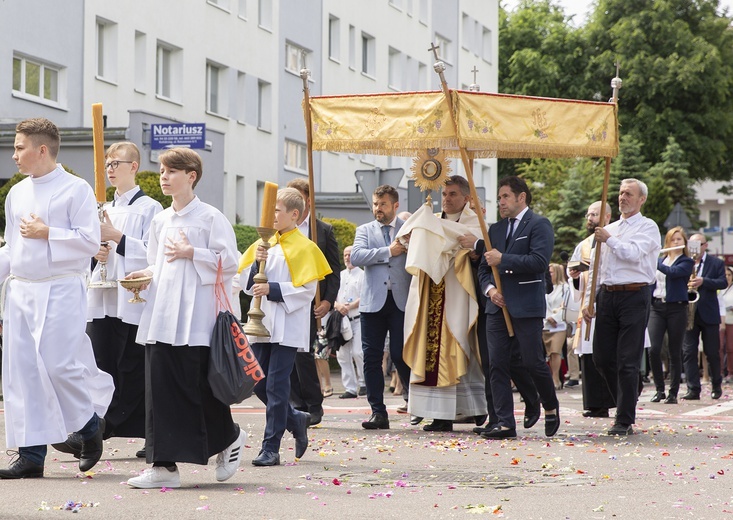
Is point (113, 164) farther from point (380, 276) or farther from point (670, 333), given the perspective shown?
point (670, 333)

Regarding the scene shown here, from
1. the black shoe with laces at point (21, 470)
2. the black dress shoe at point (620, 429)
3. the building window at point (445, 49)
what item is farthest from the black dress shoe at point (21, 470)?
the building window at point (445, 49)

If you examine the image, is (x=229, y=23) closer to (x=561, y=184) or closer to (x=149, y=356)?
(x=561, y=184)

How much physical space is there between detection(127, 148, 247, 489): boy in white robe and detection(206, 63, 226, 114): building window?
3103 centimetres

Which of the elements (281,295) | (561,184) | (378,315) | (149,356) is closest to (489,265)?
(378,315)

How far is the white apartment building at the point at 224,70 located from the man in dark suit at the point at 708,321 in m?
11.6

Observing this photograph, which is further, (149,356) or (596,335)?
(596,335)

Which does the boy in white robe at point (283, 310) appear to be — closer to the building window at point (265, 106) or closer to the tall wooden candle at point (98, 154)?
the tall wooden candle at point (98, 154)

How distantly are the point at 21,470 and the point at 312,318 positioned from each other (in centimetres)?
431

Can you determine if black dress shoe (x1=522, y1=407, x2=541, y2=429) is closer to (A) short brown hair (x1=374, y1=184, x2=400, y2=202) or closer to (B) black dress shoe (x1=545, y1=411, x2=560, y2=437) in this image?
(B) black dress shoe (x1=545, y1=411, x2=560, y2=437)

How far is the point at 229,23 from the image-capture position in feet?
129

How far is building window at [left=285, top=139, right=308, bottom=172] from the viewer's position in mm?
43562

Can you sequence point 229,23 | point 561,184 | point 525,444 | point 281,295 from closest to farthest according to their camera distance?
1. point 281,295
2. point 525,444
3. point 229,23
4. point 561,184

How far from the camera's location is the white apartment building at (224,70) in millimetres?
30391

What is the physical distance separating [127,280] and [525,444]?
12.9 feet
